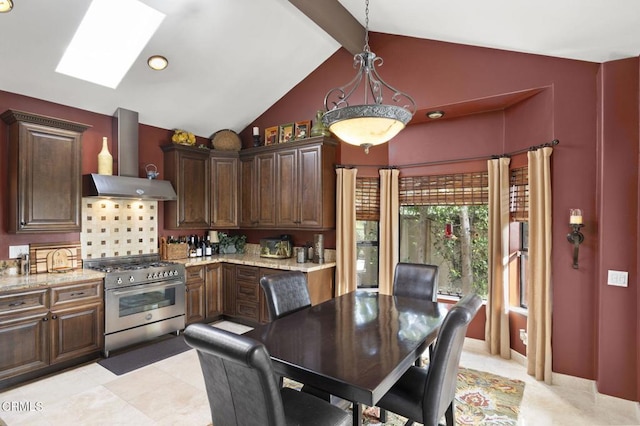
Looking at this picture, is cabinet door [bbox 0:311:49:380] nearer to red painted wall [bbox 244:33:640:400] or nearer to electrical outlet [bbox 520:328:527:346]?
red painted wall [bbox 244:33:640:400]

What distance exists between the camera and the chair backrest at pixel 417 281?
3.12m

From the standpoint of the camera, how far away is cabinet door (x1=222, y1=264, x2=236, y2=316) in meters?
4.75

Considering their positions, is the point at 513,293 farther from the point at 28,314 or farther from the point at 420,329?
the point at 28,314

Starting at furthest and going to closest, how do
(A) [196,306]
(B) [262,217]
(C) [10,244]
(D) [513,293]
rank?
1. (B) [262,217]
2. (A) [196,306]
3. (D) [513,293]
4. (C) [10,244]

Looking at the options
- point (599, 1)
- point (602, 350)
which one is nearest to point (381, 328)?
point (602, 350)

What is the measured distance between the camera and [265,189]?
4863 millimetres

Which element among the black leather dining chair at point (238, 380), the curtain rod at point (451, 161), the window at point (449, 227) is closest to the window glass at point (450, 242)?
the window at point (449, 227)

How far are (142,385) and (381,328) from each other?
92.4 inches

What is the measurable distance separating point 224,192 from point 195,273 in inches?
50.8

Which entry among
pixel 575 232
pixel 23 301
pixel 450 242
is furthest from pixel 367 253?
pixel 23 301

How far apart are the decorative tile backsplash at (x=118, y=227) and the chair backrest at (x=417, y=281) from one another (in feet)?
11.1

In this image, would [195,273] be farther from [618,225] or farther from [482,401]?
[618,225]

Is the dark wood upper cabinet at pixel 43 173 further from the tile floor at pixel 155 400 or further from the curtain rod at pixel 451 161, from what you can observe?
the curtain rod at pixel 451 161

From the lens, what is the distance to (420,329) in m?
2.18
